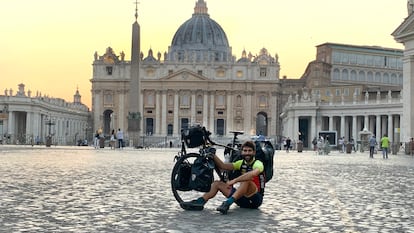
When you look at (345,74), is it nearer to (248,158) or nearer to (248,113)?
(248,113)

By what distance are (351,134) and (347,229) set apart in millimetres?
87194

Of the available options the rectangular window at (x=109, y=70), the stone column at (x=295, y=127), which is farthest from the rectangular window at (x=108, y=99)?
the stone column at (x=295, y=127)

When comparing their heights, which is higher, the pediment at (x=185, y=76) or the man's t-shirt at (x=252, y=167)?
the pediment at (x=185, y=76)

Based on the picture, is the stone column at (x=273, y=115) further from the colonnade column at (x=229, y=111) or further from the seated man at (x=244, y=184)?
the seated man at (x=244, y=184)

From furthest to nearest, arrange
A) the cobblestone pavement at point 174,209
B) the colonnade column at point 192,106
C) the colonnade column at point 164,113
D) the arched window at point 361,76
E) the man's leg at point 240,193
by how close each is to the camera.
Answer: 1. the colonnade column at point 164,113
2. the colonnade column at point 192,106
3. the arched window at point 361,76
4. the man's leg at point 240,193
5. the cobblestone pavement at point 174,209

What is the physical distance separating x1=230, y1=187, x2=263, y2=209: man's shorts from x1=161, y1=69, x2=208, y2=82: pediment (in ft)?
397

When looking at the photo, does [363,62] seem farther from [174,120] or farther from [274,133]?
[174,120]

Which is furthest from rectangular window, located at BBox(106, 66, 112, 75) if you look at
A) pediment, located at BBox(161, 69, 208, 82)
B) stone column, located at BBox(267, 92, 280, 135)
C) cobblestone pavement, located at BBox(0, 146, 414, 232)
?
cobblestone pavement, located at BBox(0, 146, 414, 232)

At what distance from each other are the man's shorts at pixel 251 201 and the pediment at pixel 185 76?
397 ft

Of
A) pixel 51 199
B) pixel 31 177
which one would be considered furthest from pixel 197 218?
pixel 31 177

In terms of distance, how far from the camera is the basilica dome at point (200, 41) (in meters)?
146

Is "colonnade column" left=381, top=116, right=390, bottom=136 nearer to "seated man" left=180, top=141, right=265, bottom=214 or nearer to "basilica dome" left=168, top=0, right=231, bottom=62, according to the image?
"basilica dome" left=168, top=0, right=231, bottom=62

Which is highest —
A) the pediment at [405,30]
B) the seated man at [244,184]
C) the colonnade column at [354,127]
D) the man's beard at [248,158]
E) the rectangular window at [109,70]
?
the rectangular window at [109,70]

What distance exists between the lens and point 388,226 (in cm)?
884
